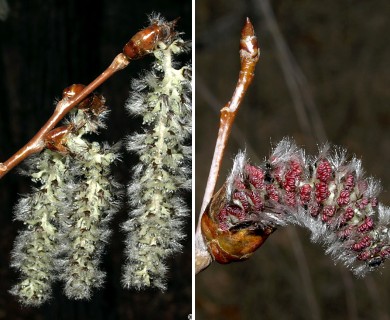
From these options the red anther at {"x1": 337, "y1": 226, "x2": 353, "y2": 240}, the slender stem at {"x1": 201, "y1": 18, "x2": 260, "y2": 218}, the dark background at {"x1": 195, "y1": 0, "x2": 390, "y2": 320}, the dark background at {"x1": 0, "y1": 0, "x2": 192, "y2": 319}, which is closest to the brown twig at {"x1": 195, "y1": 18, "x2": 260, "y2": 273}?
the slender stem at {"x1": 201, "y1": 18, "x2": 260, "y2": 218}

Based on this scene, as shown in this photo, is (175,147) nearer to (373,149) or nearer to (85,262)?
(85,262)

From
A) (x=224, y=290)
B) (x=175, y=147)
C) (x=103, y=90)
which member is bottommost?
(x=175, y=147)

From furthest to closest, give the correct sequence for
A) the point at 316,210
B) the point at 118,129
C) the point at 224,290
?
the point at 224,290 → the point at 118,129 → the point at 316,210

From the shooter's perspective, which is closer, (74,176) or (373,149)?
(74,176)

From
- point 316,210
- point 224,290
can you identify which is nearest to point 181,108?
point 316,210

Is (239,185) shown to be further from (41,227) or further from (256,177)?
(41,227)

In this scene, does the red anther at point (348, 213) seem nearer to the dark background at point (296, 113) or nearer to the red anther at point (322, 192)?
the red anther at point (322, 192)

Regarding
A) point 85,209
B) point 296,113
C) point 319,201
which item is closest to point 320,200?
point 319,201
